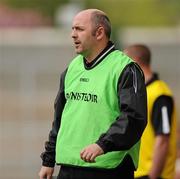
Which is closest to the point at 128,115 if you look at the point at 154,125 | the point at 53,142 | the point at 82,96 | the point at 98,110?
the point at 98,110

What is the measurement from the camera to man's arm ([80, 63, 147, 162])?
6.34 m

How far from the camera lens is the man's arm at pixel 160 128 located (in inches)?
354

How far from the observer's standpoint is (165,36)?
36.8m

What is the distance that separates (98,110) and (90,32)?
541mm

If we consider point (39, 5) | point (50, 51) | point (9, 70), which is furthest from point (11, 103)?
point (39, 5)

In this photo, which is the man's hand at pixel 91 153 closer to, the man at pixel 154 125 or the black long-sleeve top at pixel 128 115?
the black long-sleeve top at pixel 128 115

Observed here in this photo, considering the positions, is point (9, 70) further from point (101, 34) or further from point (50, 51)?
point (101, 34)

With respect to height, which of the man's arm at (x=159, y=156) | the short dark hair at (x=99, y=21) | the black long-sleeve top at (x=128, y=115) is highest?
the short dark hair at (x=99, y=21)

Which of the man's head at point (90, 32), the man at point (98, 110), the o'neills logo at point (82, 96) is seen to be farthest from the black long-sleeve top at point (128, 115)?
the man's head at point (90, 32)

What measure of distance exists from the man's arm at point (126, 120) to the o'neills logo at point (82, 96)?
0.19m

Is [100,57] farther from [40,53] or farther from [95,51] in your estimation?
[40,53]

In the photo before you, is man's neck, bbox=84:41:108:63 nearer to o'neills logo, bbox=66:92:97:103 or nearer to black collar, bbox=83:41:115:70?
black collar, bbox=83:41:115:70

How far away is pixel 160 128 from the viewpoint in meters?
9.03

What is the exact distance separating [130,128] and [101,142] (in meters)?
0.22
